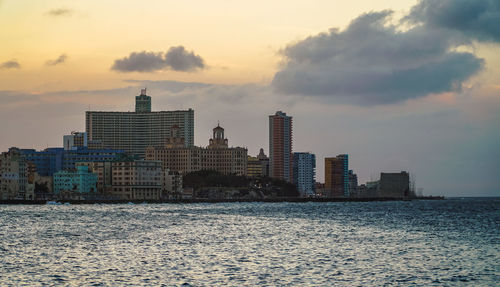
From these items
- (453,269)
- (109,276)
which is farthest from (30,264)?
(453,269)

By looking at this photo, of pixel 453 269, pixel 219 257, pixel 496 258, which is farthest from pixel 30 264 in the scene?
pixel 496 258

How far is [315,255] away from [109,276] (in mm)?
23858

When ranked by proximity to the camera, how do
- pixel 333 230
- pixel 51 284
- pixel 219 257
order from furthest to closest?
pixel 333 230 < pixel 219 257 < pixel 51 284

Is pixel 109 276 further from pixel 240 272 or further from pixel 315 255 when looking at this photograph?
pixel 315 255

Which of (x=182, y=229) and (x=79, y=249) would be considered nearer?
(x=79, y=249)

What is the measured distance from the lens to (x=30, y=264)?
208 feet

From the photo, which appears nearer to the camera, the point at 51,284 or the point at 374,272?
the point at 51,284

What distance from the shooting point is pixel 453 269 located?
62844 millimetres

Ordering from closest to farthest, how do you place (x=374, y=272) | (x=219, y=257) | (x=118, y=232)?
(x=374, y=272)
(x=219, y=257)
(x=118, y=232)

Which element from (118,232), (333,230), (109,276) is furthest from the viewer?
(333,230)

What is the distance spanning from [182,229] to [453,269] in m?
57.4

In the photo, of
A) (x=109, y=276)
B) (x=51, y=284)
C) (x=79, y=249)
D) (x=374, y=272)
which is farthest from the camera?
(x=79, y=249)

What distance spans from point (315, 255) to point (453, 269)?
1458cm

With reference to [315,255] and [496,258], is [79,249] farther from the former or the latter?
[496,258]
